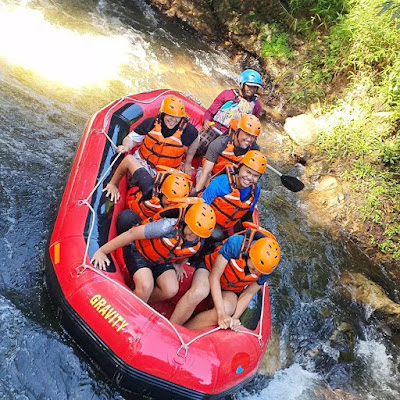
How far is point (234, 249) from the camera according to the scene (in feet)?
9.73

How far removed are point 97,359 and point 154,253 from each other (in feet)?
2.41

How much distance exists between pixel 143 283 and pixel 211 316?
0.53 metres

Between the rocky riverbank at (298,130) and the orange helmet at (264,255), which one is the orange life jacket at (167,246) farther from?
the rocky riverbank at (298,130)

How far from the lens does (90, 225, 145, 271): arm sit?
2838 mm

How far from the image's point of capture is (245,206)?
3451 mm

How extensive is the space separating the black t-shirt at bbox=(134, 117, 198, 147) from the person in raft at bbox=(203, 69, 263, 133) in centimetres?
69

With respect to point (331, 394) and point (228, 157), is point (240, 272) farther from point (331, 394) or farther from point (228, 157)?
point (331, 394)

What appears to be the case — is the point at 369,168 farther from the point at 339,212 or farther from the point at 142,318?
the point at 142,318

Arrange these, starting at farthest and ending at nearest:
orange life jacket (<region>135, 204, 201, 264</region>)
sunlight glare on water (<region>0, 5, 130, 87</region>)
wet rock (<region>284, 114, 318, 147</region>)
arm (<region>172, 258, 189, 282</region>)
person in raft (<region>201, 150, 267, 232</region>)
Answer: wet rock (<region>284, 114, 318, 147</region>) < sunlight glare on water (<region>0, 5, 130, 87</region>) < person in raft (<region>201, 150, 267, 232</region>) < arm (<region>172, 258, 189, 282</region>) < orange life jacket (<region>135, 204, 201, 264</region>)

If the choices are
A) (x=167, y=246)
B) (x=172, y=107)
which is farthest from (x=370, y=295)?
(x=172, y=107)

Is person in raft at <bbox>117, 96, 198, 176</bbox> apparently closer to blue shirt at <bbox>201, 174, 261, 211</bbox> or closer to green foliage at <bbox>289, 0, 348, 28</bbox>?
blue shirt at <bbox>201, 174, 261, 211</bbox>

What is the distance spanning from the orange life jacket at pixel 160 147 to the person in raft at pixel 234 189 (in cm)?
49

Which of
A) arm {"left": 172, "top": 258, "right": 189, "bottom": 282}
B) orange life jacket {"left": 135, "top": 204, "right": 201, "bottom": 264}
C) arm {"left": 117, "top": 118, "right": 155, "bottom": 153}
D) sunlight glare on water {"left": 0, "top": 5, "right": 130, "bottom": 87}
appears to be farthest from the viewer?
sunlight glare on water {"left": 0, "top": 5, "right": 130, "bottom": 87}

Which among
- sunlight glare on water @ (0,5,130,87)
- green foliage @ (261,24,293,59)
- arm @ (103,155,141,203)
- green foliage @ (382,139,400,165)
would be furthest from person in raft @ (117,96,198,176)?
green foliage @ (261,24,293,59)
